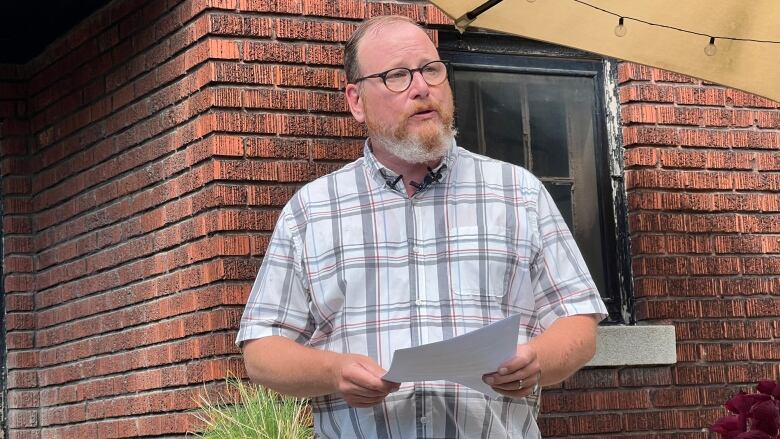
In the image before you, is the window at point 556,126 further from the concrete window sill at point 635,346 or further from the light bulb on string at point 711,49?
the light bulb on string at point 711,49

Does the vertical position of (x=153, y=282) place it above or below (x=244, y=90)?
below

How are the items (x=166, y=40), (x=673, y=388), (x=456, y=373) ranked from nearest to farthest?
1. (x=456, y=373)
2. (x=166, y=40)
3. (x=673, y=388)

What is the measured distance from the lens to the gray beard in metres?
3.19

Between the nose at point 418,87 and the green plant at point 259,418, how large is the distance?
2.40m

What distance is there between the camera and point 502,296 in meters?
3.14

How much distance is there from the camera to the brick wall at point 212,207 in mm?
6191

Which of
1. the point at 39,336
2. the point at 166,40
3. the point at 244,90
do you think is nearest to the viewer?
the point at 244,90

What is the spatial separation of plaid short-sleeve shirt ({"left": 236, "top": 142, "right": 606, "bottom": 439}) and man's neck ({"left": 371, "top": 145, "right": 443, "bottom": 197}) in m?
0.03

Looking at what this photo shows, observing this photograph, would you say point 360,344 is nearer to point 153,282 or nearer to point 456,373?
point 456,373

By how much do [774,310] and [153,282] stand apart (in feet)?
10.7

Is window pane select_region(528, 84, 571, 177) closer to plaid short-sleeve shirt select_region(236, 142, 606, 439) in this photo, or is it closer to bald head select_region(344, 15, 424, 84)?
bald head select_region(344, 15, 424, 84)


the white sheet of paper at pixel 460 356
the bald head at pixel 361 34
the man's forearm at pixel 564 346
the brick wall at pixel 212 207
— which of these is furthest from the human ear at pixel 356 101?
the brick wall at pixel 212 207

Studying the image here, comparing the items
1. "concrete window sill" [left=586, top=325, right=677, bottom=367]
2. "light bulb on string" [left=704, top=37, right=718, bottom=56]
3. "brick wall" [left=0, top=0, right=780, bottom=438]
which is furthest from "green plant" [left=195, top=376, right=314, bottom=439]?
"light bulb on string" [left=704, top=37, right=718, bottom=56]

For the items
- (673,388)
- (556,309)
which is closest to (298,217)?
(556,309)
